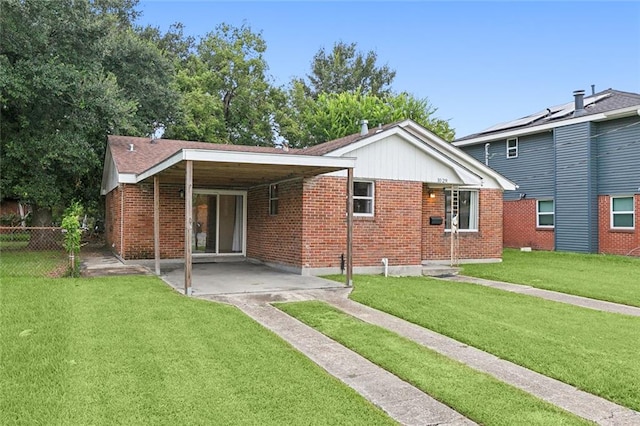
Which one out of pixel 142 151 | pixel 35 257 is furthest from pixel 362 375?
pixel 142 151

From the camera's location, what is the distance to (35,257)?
14.2m

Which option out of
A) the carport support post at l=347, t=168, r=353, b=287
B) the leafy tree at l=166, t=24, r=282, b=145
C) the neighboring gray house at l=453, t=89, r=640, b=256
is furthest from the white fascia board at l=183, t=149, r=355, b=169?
the leafy tree at l=166, t=24, r=282, b=145

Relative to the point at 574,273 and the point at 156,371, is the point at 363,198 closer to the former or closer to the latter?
the point at 574,273

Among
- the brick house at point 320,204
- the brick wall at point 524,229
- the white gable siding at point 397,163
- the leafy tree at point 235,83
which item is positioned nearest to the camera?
the brick house at point 320,204

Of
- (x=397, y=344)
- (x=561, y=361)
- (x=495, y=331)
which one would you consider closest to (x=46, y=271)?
(x=397, y=344)

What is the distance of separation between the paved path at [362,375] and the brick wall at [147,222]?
7.28 metres

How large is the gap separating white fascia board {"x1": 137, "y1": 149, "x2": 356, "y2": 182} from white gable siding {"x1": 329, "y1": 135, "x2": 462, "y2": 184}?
80.2 inches

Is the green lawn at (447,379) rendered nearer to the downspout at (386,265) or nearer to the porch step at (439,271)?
the downspout at (386,265)

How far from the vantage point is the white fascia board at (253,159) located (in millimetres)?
8539

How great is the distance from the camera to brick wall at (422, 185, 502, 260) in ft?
48.2

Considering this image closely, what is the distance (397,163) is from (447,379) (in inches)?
341

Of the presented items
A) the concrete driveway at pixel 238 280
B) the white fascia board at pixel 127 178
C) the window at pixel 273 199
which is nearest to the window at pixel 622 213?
the concrete driveway at pixel 238 280

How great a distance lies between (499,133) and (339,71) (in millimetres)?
24460

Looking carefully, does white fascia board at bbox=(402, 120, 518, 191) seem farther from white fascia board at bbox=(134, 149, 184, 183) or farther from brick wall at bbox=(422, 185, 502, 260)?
white fascia board at bbox=(134, 149, 184, 183)
